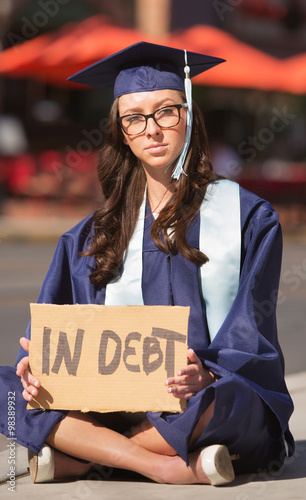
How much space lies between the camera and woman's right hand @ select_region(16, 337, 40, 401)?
326cm

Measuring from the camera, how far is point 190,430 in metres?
3.15

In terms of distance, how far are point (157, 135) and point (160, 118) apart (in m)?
0.08

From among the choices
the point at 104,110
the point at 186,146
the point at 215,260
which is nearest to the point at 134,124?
the point at 186,146

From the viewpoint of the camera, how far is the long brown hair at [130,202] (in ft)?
11.7

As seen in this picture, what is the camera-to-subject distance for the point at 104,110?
1969 cm

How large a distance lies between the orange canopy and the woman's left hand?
11.4 metres

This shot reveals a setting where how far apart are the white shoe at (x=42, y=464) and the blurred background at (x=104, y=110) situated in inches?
181

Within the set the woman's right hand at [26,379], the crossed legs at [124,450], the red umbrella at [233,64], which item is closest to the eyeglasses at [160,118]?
the woman's right hand at [26,379]

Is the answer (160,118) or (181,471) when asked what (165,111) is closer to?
(160,118)

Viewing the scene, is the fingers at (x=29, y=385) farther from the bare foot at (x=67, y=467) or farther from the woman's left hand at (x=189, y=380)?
the woman's left hand at (x=189, y=380)

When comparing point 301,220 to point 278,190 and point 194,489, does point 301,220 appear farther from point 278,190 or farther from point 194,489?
point 194,489

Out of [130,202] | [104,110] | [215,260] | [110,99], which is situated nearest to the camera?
[215,260]

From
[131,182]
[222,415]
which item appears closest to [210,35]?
[131,182]

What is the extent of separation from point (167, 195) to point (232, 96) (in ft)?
48.6
